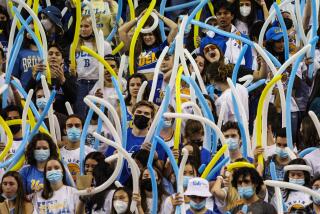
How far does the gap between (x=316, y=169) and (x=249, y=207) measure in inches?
80.1

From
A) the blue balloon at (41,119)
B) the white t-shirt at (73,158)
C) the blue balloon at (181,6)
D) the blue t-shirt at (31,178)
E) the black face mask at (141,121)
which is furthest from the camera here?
the blue balloon at (181,6)

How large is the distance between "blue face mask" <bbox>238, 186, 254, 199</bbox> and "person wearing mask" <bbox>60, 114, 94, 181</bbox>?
9.12 feet

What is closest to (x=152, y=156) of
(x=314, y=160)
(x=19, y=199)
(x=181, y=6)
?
(x=19, y=199)

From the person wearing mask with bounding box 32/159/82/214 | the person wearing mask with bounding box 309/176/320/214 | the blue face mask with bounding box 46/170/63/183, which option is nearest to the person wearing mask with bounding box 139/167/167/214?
the person wearing mask with bounding box 32/159/82/214

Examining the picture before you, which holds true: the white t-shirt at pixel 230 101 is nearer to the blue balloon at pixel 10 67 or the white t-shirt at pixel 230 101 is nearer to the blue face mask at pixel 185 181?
the blue face mask at pixel 185 181

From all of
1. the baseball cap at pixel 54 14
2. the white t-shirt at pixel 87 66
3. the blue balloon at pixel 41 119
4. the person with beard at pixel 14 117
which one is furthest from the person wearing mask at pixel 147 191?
the baseball cap at pixel 54 14

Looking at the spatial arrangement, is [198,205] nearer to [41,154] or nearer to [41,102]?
[41,154]

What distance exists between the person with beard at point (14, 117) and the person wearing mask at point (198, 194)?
10.4 feet

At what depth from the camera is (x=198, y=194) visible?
23953mm

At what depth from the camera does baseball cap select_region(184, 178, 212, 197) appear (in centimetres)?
2397

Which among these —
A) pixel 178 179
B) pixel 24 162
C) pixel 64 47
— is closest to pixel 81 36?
pixel 64 47

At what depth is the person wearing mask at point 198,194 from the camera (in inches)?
944

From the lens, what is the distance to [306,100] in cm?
2752

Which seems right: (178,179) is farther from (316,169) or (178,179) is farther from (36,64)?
(36,64)
